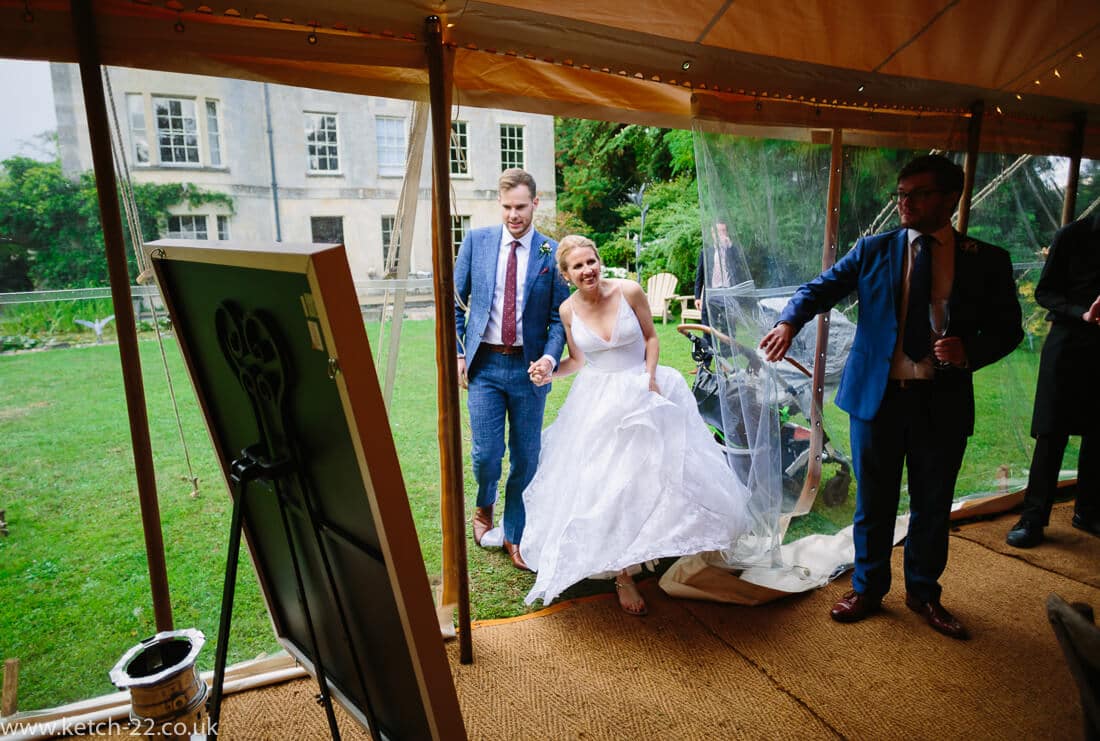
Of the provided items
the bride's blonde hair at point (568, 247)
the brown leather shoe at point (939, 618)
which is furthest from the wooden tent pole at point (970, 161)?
the bride's blonde hair at point (568, 247)

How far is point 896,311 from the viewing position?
254cm

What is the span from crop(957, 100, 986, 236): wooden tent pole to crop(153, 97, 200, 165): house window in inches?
150

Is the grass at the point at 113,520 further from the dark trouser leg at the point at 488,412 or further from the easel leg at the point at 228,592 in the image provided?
the easel leg at the point at 228,592

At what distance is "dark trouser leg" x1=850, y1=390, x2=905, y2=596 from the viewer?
2.61 metres

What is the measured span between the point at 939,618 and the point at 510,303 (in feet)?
8.01

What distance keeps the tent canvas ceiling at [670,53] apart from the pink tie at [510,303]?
761mm

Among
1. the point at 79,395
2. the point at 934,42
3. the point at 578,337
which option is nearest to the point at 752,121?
the point at 934,42

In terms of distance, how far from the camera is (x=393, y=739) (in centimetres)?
129

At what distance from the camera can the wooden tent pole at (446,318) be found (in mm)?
2227

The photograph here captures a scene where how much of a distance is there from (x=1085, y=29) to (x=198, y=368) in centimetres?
441

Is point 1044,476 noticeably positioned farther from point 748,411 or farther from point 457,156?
point 457,156

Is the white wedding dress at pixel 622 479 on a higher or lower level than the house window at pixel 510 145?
lower

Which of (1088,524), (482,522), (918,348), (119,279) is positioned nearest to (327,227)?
(119,279)

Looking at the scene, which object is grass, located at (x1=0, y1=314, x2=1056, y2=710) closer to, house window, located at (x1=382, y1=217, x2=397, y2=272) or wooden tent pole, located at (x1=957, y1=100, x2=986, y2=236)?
house window, located at (x1=382, y1=217, x2=397, y2=272)
